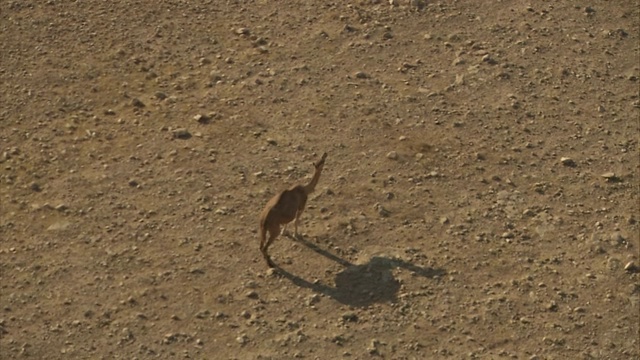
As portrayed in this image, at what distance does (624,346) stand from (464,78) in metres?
3.93

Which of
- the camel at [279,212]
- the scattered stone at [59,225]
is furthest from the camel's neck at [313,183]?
the scattered stone at [59,225]

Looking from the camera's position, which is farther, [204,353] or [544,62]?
[544,62]

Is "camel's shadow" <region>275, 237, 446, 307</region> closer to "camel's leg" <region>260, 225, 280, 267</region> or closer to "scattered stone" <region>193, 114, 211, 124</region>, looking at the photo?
"camel's leg" <region>260, 225, 280, 267</region>

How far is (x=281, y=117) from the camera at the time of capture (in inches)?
601

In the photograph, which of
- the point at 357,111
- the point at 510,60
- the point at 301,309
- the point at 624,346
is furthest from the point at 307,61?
the point at 624,346

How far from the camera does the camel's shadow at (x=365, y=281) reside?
13219mm

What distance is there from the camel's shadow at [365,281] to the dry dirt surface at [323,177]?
2cm

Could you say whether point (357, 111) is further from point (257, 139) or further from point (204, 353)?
point (204, 353)

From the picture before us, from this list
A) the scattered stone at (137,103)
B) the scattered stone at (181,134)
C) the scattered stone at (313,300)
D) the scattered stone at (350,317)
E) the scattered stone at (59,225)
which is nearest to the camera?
the scattered stone at (350,317)

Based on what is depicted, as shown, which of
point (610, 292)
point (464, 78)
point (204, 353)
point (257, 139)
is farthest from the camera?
point (464, 78)

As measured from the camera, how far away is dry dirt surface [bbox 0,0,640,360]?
13.0m

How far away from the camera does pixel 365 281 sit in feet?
43.9

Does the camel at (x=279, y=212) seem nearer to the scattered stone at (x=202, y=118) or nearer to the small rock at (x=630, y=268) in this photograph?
the scattered stone at (x=202, y=118)

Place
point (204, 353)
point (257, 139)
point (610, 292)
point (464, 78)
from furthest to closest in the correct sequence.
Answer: point (464, 78)
point (257, 139)
point (610, 292)
point (204, 353)
